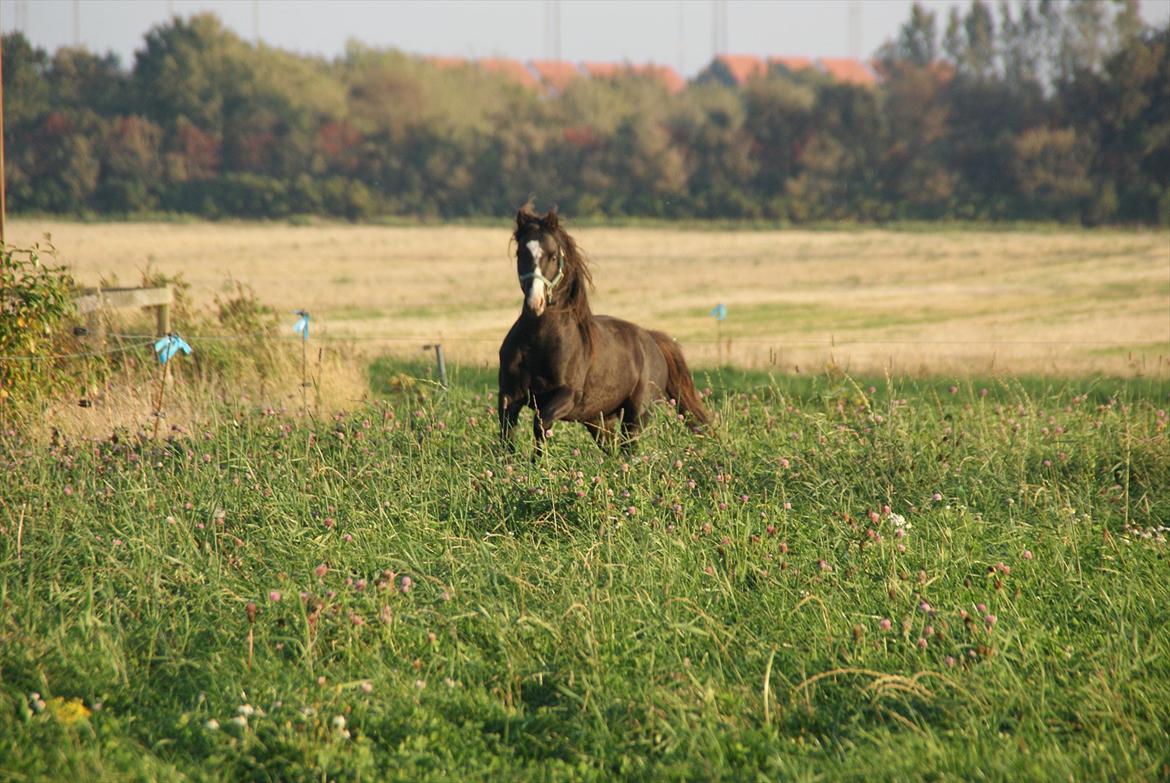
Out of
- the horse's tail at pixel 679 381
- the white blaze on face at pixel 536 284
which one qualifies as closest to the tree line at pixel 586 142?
the horse's tail at pixel 679 381

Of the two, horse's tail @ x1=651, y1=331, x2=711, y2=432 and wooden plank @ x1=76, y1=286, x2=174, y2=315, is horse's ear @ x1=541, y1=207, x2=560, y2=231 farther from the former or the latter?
wooden plank @ x1=76, y1=286, x2=174, y2=315

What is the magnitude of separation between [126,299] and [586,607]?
839 cm

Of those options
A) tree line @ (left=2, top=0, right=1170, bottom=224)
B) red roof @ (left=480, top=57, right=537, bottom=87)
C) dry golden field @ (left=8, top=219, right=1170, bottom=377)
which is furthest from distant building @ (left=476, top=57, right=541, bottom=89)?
dry golden field @ (left=8, top=219, right=1170, bottom=377)

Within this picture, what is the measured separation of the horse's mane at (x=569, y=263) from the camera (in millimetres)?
8750

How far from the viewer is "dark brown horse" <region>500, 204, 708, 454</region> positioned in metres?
8.62

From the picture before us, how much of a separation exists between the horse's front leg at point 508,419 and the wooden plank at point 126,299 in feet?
16.6

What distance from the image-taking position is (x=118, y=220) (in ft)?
155

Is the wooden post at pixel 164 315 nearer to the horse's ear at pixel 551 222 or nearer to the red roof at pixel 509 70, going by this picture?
the horse's ear at pixel 551 222

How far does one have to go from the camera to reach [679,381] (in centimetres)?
1064

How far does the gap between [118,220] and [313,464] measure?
4375 centimetres

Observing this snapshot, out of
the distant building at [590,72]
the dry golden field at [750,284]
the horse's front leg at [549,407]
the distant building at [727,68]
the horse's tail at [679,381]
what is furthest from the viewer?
the distant building at [727,68]

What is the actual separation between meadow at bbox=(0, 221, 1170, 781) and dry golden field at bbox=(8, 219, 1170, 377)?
820 centimetres

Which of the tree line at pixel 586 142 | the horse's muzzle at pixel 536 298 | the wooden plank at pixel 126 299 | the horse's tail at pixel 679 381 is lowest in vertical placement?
the horse's tail at pixel 679 381

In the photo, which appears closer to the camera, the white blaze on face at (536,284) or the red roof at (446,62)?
the white blaze on face at (536,284)
